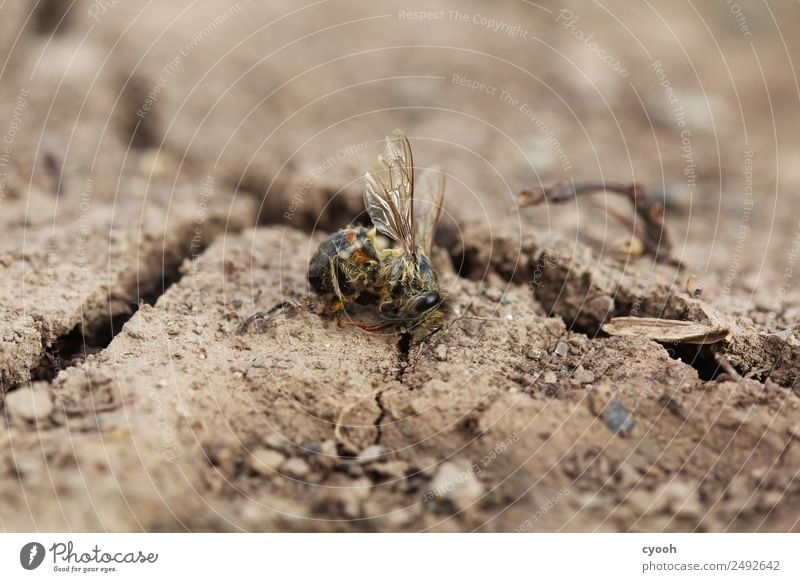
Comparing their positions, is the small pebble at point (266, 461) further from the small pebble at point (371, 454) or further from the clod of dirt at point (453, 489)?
the clod of dirt at point (453, 489)

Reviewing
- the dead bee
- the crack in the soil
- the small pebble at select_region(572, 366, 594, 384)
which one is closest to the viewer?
the crack in the soil

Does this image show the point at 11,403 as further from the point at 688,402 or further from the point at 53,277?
the point at 688,402

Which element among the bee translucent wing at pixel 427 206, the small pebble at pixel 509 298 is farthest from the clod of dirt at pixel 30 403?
the small pebble at pixel 509 298

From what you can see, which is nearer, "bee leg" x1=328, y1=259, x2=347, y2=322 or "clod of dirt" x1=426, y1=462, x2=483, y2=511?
"clod of dirt" x1=426, y1=462, x2=483, y2=511

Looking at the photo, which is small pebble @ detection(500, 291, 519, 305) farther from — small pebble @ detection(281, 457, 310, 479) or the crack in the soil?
small pebble @ detection(281, 457, 310, 479)

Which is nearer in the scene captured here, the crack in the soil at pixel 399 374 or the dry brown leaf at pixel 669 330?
the crack in the soil at pixel 399 374

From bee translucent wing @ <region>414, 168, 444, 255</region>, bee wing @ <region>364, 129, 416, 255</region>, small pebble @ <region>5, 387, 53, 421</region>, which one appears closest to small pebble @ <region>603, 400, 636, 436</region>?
bee wing @ <region>364, 129, 416, 255</region>
